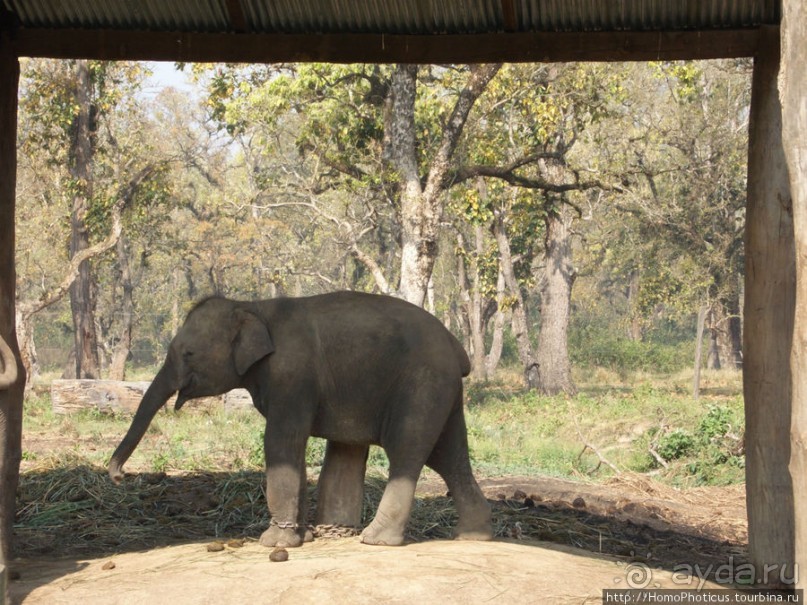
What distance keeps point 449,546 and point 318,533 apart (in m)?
1.24

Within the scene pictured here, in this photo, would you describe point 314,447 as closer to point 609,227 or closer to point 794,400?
point 794,400

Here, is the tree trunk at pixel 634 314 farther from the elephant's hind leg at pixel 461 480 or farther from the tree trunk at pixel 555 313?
the elephant's hind leg at pixel 461 480

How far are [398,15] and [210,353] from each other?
2853mm

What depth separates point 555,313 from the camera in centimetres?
2580

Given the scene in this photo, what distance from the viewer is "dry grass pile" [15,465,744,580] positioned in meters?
8.67

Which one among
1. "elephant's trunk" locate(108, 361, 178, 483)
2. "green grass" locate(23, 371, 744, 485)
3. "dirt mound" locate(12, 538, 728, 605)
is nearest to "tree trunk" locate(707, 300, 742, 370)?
"green grass" locate(23, 371, 744, 485)

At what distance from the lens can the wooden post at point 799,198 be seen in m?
4.73

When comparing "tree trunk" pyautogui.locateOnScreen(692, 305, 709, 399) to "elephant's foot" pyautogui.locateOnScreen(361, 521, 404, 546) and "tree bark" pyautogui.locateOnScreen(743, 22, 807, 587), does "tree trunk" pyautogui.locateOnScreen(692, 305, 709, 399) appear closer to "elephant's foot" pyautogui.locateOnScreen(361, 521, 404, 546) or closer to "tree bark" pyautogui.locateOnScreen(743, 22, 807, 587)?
"elephant's foot" pyautogui.locateOnScreen(361, 521, 404, 546)

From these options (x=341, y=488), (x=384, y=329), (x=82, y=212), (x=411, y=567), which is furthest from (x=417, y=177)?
(x=82, y=212)

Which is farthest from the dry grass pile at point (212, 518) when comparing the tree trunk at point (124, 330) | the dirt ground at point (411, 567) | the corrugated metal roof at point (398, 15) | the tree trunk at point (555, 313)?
the tree trunk at point (124, 330)

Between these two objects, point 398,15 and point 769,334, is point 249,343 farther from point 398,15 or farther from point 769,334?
point 769,334

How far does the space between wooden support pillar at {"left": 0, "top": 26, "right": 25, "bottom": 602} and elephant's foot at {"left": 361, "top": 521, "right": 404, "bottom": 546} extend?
7.90ft

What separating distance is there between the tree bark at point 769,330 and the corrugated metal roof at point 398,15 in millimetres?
436

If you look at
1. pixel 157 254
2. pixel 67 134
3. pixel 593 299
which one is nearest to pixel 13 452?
pixel 67 134
